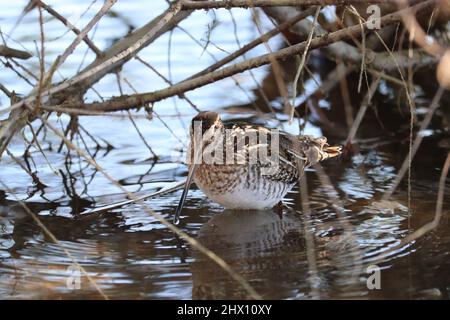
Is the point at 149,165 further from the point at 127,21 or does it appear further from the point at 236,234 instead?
the point at 127,21

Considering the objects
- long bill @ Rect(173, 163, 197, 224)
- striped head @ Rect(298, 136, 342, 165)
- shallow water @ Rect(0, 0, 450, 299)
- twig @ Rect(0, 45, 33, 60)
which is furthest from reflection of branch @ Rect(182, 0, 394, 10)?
striped head @ Rect(298, 136, 342, 165)

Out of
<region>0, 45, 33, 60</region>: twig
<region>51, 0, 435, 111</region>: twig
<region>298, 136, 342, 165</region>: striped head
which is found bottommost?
<region>298, 136, 342, 165</region>: striped head

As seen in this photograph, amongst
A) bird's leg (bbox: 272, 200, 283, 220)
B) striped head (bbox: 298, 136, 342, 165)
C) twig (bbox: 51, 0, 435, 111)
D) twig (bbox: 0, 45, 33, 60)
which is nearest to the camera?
twig (bbox: 51, 0, 435, 111)

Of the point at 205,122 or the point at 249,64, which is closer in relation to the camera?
the point at 249,64

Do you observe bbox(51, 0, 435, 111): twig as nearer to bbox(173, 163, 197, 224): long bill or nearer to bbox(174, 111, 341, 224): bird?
bbox(174, 111, 341, 224): bird

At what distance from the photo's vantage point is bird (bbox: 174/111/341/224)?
615cm

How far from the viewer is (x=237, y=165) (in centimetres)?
631

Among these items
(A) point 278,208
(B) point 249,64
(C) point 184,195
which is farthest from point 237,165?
(B) point 249,64

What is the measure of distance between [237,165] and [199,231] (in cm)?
60

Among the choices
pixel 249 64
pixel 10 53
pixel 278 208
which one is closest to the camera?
pixel 249 64

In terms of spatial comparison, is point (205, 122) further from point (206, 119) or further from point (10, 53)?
point (10, 53)

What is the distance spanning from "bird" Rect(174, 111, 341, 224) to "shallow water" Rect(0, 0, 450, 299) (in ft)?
0.54
